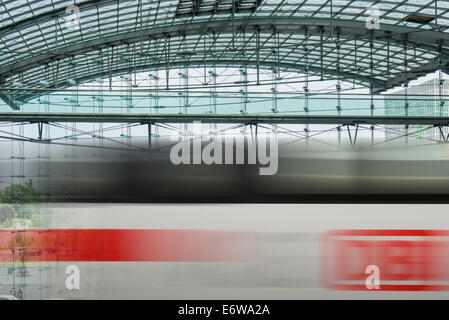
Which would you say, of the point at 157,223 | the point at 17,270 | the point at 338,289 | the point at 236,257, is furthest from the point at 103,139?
the point at 338,289

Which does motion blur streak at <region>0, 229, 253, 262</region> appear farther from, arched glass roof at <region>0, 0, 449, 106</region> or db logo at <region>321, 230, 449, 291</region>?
arched glass roof at <region>0, 0, 449, 106</region>

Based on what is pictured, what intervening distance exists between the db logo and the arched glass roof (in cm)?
1653

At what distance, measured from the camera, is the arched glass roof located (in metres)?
21.2

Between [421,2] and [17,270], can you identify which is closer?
[17,270]

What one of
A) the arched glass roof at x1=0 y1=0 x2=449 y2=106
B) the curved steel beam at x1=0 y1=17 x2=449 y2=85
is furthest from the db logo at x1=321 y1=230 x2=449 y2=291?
the curved steel beam at x1=0 y1=17 x2=449 y2=85

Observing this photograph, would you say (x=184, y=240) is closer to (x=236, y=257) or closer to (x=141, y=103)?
(x=236, y=257)

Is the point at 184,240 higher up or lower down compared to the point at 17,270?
higher up

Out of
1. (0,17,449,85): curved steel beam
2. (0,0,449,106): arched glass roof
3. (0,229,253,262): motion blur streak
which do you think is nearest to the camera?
(0,229,253,262): motion blur streak

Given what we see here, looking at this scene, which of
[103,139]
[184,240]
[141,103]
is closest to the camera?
[184,240]

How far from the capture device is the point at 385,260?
4434 mm

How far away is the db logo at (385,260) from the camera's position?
4406 mm

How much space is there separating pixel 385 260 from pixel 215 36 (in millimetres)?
22160
